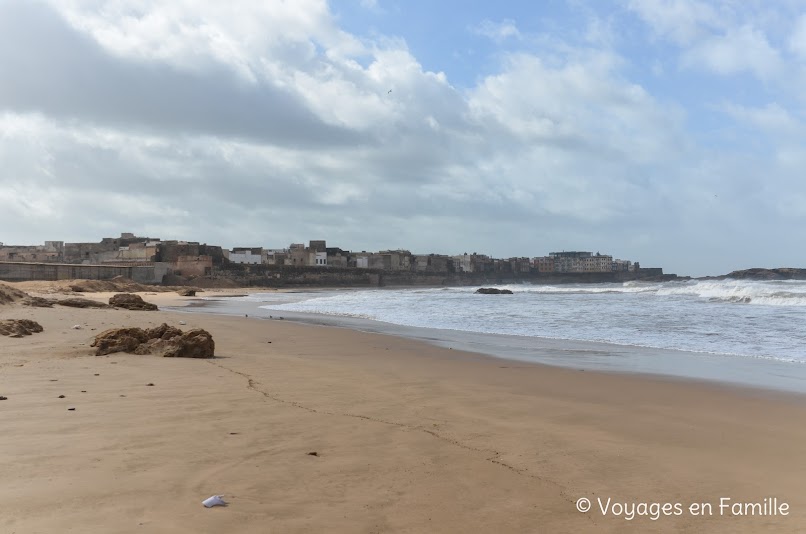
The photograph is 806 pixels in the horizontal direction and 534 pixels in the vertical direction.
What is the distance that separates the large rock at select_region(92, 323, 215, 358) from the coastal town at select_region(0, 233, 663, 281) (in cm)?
4335

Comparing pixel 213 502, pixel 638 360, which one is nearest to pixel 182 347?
pixel 213 502

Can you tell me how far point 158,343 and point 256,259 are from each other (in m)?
72.7

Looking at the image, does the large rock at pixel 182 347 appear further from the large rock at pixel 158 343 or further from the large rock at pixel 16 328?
the large rock at pixel 16 328

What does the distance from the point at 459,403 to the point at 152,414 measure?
2.63 meters

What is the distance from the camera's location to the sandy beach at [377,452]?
2650 millimetres

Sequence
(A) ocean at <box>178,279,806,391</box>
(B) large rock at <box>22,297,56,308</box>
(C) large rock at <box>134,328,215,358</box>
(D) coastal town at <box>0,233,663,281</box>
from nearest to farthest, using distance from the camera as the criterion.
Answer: (C) large rock at <box>134,328,215,358</box> < (A) ocean at <box>178,279,806,391</box> < (B) large rock at <box>22,297,56,308</box> < (D) coastal town at <box>0,233,663,281</box>

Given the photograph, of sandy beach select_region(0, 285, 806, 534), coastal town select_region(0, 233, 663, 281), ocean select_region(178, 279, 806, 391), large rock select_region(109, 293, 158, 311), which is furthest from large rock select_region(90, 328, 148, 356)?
coastal town select_region(0, 233, 663, 281)

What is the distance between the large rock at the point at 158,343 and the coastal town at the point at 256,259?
4335cm

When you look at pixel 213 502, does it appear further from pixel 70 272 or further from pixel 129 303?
pixel 70 272

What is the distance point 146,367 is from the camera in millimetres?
6535

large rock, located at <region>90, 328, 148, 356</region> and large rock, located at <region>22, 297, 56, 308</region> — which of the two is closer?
large rock, located at <region>90, 328, 148, 356</region>

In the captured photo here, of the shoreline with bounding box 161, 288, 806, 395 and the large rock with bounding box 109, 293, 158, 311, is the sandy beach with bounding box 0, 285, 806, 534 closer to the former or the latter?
the shoreline with bounding box 161, 288, 806, 395

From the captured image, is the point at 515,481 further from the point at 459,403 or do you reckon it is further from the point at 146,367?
the point at 146,367

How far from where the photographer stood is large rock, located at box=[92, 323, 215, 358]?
24.8ft
